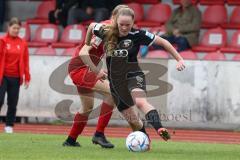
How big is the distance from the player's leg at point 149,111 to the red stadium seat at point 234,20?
372 inches

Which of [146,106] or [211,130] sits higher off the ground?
[146,106]

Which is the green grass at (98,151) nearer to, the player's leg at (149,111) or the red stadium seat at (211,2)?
the player's leg at (149,111)

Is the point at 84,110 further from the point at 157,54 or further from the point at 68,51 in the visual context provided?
the point at 68,51

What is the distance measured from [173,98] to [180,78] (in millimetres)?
457

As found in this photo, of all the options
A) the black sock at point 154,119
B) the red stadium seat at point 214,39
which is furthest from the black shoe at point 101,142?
the red stadium seat at point 214,39

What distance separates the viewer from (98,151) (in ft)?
37.9

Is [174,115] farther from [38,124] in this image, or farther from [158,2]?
[158,2]

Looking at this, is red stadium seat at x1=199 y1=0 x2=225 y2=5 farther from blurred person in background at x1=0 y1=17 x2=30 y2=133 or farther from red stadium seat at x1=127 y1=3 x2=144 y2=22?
blurred person in background at x1=0 y1=17 x2=30 y2=133

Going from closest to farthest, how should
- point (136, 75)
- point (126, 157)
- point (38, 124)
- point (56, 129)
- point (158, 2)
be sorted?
point (126, 157)
point (136, 75)
point (56, 129)
point (38, 124)
point (158, 2)

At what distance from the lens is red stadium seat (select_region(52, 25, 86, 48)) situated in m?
20.8

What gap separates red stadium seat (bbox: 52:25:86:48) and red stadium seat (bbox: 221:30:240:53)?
3.55 m

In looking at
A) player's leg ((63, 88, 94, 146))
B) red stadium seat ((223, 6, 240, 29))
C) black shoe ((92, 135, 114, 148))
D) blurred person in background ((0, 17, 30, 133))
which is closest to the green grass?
black shoe ((92, 135, 114, 148))

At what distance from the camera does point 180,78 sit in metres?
18.0

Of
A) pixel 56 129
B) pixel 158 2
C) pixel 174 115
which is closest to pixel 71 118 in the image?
pixel 56 129
